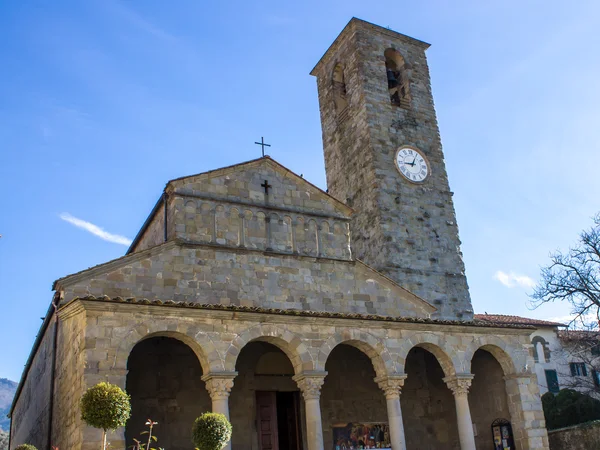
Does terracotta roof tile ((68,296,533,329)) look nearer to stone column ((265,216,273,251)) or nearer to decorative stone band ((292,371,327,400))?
decorative stone band ((292,371,327,400))

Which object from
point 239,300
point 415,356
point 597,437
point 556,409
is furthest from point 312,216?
point 556,409

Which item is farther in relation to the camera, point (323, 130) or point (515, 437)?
point (323, 130)

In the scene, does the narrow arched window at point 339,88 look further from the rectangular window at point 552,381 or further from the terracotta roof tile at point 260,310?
the rectangular window at point 552,381

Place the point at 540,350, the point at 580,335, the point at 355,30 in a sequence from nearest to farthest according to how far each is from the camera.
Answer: the point at 355,30, the point at 580,335, the point at 540,350

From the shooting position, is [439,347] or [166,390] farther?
[439,347]

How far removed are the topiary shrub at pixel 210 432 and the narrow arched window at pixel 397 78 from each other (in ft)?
53.6

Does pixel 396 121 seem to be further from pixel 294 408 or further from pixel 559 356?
pixel 559 356

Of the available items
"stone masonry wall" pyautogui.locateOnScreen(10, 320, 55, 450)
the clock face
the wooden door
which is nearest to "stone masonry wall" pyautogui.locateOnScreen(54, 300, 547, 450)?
the wooden door

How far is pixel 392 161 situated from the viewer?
2253 cm

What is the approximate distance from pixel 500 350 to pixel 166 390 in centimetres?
785

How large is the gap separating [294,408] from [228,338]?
421cm

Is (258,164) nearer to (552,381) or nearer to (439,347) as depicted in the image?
(439,347)

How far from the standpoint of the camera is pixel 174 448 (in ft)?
45.3

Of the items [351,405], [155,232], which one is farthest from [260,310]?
[155,232]
